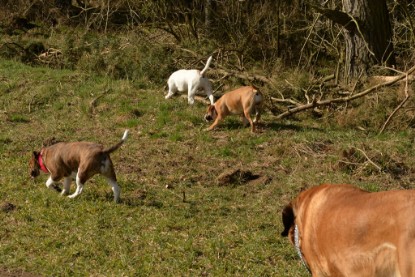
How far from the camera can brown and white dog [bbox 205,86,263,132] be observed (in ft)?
42.0

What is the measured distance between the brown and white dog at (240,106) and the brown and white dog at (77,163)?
4.08 metres

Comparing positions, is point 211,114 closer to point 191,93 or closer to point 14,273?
point 191,93

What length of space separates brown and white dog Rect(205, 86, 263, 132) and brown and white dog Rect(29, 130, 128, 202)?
161 inches

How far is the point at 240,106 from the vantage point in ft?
42.7

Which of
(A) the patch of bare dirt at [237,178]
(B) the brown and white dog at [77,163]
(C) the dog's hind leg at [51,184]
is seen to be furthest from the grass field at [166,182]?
(B) the brown and white dog at [77,163]

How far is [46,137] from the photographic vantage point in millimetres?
12297

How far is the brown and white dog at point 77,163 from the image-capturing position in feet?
28.4

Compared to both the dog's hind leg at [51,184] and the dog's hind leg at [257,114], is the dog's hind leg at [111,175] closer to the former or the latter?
the dog's hind leg at [51,184]

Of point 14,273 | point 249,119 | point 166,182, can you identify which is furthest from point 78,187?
point 249,119

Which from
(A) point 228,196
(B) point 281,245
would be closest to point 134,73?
(A) point 228,196

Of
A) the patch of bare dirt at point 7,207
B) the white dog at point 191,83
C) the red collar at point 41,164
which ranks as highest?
the red collar at point 41,164

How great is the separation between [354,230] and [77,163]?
5240mm

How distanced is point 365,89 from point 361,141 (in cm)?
242

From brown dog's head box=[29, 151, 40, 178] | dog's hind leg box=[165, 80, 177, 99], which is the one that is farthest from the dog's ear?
dog's hind leg box=[165, 80, 177, 99]
